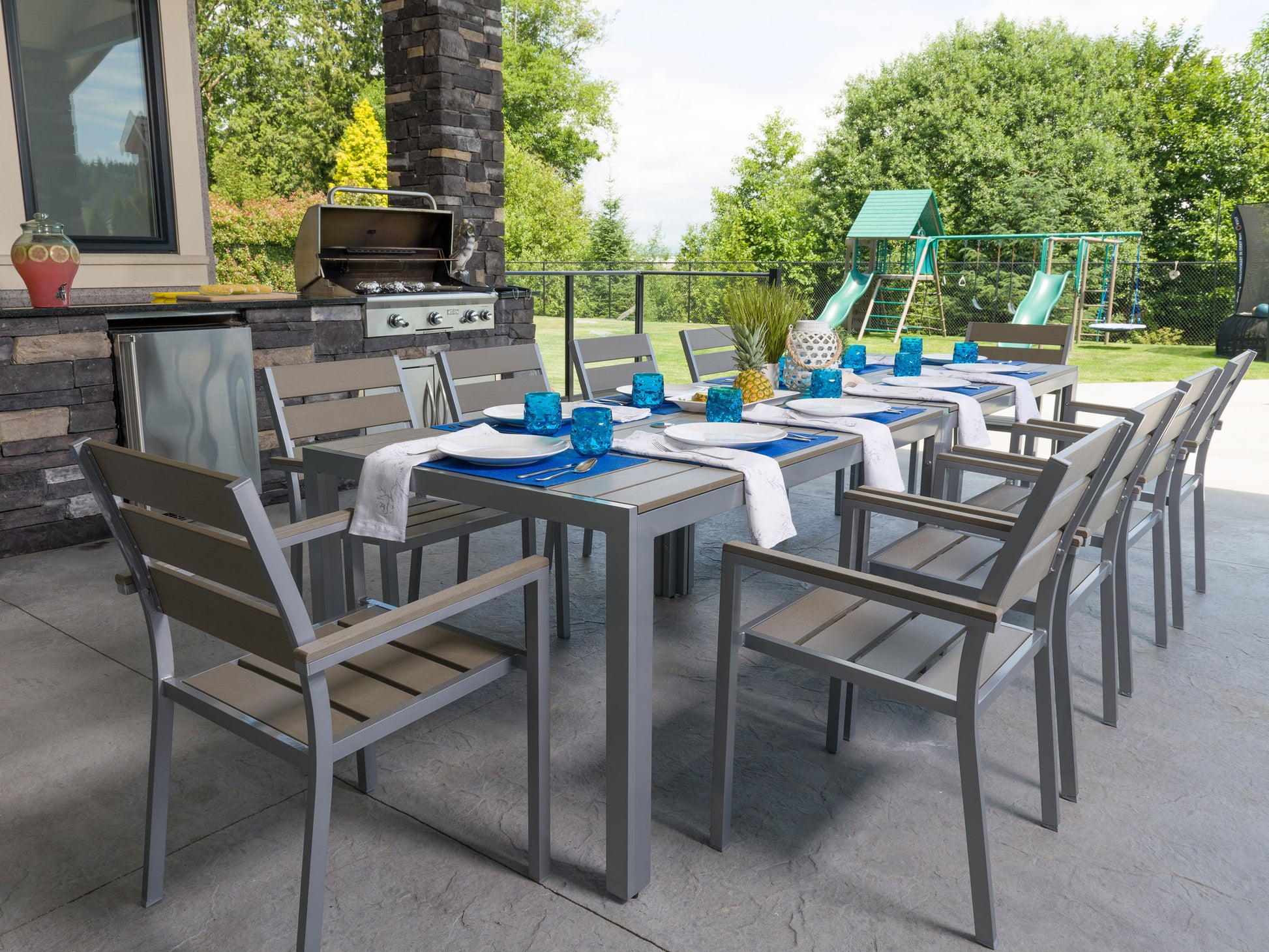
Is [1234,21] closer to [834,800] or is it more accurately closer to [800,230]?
[800,230]

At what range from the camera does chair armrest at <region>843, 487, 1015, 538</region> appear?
183 centimetres

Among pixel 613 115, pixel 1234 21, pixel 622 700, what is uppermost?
pixel 1234 21

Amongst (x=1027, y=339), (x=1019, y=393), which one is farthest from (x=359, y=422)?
(x=1027, y=339)

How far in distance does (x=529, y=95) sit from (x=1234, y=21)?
15.7m

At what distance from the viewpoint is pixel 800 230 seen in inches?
779

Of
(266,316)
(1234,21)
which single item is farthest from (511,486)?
(1234,21)

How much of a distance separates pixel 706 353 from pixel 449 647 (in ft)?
7.32

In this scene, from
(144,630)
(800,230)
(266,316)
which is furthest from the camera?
(800,230)

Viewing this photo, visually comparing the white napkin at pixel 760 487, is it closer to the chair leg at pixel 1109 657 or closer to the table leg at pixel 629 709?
the table leg at pixel 629 709

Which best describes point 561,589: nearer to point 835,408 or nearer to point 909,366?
point 835,408

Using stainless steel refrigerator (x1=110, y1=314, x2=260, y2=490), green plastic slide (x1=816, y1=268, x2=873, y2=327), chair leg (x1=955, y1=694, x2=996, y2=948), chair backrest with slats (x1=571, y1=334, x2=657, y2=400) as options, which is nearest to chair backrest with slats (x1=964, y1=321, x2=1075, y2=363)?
chair backrest with slats (x1=571, y1=334, x2=657, y2=400)

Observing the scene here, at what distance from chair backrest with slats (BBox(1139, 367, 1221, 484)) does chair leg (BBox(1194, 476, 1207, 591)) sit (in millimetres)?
549

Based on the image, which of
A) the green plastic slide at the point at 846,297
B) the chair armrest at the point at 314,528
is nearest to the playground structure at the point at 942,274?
the green plastic slide at the point at 846,297

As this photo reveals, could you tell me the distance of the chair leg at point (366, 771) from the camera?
1.86 meters
